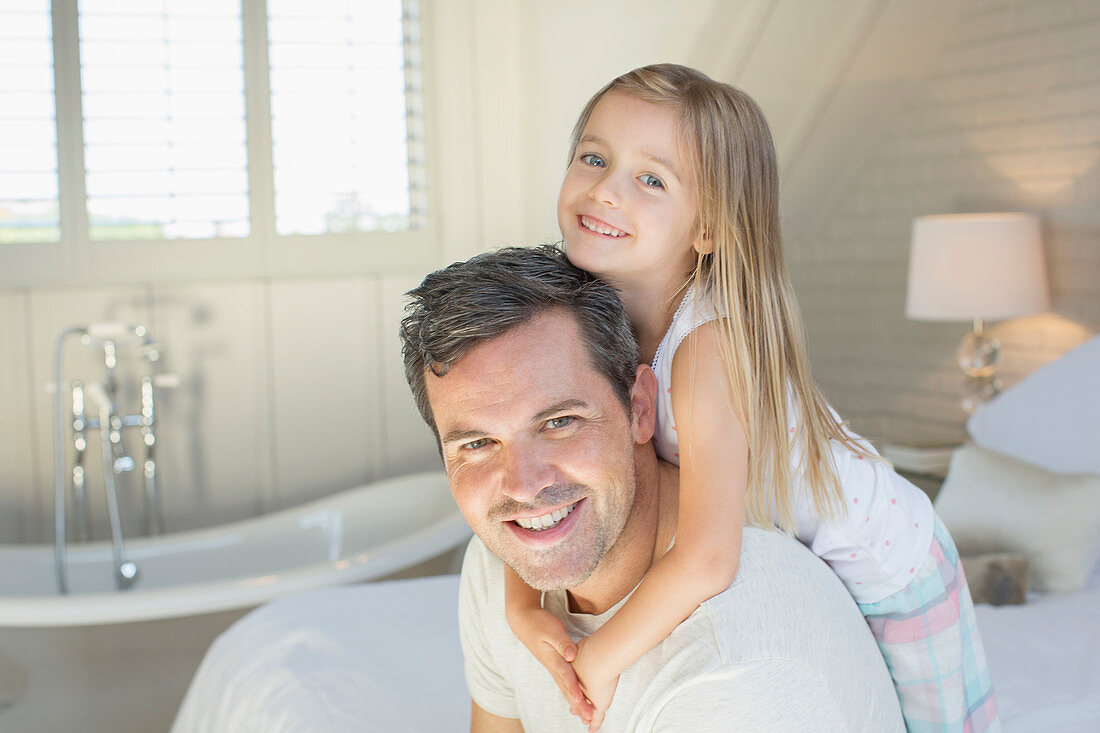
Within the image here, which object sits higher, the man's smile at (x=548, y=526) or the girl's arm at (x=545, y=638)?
the man's smile at (x=548, y=526)

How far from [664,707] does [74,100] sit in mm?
3243

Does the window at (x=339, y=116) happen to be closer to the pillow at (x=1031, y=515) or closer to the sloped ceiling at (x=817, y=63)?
the sloped ceiling at (x=817, y=63)

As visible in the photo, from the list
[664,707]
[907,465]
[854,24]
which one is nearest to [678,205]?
[664,707]

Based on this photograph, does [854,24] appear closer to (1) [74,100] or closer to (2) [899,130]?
(2) [899,130]

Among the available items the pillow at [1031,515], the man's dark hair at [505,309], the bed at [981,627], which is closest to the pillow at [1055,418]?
the bed at [981,627]

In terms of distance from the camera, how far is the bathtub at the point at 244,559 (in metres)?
2.48

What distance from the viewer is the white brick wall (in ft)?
10.5

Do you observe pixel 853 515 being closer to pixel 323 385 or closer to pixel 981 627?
pixel 981 627

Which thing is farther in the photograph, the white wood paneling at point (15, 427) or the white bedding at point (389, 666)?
the white wood paneling at point (15, 427)

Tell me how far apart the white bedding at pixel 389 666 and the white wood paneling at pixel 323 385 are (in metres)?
1.93

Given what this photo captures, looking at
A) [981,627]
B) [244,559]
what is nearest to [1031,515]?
[981,627]

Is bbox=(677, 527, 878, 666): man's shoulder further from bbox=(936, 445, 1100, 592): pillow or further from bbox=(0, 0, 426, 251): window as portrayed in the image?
bbox=(0, 0, 426, 251): window

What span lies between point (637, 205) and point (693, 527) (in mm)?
418

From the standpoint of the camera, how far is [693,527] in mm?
1046
